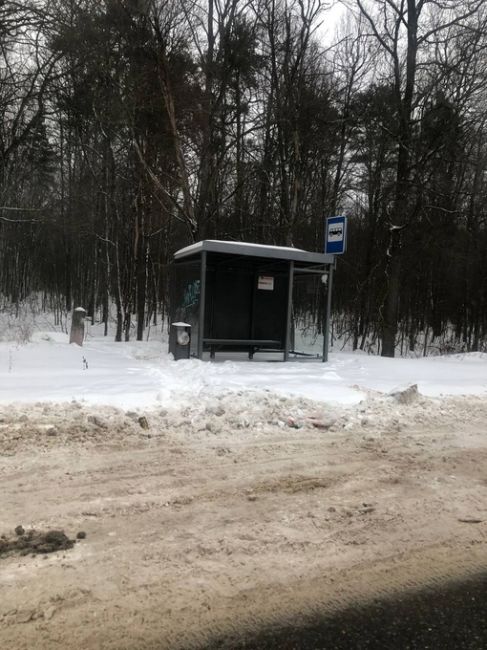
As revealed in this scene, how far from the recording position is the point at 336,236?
1148 cm

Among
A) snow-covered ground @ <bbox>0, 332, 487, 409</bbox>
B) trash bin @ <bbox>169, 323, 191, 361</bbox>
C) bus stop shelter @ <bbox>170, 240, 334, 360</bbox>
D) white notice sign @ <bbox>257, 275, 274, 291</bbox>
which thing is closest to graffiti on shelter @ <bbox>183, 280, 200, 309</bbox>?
bus stop shelter @ <bbox>170, 240, 334, 360</bbox>

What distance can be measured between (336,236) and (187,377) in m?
5.01

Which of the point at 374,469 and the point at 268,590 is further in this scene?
the point at 374,469

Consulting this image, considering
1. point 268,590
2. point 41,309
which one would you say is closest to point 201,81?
point 268,590

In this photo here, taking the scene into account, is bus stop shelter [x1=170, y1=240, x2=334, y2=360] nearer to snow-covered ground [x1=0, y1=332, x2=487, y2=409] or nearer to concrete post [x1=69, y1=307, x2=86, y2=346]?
snow-covered ground [x1=0, y1=332, x2=487, y2=409]

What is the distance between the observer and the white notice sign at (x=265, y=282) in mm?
11945

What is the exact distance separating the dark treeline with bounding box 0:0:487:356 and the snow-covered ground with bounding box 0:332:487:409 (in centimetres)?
574

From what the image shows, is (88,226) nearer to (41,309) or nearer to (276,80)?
(276,80)

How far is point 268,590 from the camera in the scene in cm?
296

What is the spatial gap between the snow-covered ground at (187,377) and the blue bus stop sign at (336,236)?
241cm

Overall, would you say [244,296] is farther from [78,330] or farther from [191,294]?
[78,330]

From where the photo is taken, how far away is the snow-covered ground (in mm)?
6918

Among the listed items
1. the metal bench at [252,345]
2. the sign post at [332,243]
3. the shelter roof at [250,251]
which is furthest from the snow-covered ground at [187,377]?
the shelter roof at [250,251]

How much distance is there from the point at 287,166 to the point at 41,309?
21.4 meters
